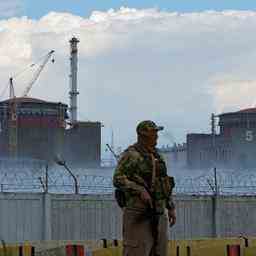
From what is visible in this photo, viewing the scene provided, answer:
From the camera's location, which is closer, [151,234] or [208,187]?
[151,234]

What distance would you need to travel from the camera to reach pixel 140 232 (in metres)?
8.70

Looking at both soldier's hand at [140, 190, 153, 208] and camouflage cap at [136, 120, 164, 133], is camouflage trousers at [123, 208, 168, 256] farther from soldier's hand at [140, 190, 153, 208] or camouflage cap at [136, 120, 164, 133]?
camouflage cap at [136, 120, 164, 133]

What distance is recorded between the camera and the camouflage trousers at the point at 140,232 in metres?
8.67

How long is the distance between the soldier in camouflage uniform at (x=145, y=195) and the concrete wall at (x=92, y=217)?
2230 centimetres

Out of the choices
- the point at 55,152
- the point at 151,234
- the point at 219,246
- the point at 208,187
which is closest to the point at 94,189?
the point at 208,187

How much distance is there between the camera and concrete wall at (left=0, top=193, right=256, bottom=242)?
102 feet

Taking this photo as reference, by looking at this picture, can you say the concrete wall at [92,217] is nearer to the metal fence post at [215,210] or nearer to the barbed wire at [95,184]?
the metal fence post at [215,210]

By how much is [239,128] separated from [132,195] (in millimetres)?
187234

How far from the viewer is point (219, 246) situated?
13.9 m

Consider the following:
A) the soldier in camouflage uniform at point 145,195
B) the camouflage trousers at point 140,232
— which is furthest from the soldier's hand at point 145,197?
the camouflage trousers at point 140,232

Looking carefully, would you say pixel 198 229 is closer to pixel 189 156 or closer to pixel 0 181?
pixel 0 181

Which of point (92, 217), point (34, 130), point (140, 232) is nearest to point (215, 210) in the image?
point (92, 217)

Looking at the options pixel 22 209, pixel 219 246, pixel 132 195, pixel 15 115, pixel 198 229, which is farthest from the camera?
pixel 15 115

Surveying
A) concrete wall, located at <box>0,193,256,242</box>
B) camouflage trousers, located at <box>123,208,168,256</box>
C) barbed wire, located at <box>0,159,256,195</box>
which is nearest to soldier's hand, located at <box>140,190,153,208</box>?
camouflage trousers, located at <box>123,208,168,256</box>
